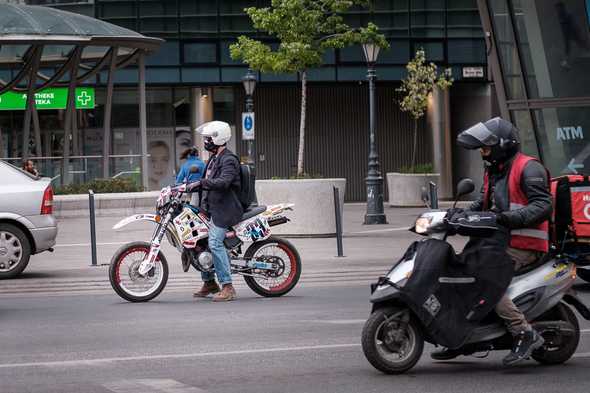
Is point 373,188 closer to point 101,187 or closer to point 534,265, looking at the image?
point 101,187

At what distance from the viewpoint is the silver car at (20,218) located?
16031 millimetres

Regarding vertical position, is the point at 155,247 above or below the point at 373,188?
below

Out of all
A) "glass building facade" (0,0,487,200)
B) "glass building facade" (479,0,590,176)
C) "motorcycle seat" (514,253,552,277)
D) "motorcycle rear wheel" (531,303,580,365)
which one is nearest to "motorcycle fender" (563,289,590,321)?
"motorcycle rear wheel" (531,303,580,365)

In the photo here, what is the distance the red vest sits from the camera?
8141 millimetres

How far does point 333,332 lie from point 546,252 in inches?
102

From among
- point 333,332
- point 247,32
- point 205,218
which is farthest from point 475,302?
point 247,32

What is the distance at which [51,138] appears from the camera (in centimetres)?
4444

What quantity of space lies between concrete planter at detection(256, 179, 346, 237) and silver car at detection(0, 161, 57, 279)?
6.65 metres

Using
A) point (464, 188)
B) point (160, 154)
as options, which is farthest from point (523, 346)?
point (160, 154)

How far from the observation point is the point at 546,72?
23516 mm

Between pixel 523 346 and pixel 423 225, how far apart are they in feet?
3.19

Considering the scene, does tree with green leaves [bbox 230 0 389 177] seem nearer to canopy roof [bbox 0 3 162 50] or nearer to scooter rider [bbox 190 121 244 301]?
canopy roof [bbox 0 3 162 50]

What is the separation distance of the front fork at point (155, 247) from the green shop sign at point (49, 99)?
31.3 meters

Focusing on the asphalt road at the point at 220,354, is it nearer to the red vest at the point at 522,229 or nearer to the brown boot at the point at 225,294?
the brown boot at the point at 225,294
